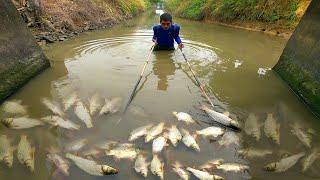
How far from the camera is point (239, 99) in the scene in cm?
816

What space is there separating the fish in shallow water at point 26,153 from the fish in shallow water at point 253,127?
3824mm

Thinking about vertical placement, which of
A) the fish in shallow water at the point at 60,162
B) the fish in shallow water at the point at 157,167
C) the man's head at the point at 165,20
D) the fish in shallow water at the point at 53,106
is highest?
the man's head at the point at 165,20

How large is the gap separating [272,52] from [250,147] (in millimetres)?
8407

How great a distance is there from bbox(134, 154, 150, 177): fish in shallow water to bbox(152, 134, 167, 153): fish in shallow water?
309 millimetres

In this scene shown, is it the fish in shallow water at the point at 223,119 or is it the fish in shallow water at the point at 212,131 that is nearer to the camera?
the fish in shallow water at the point at 212,131

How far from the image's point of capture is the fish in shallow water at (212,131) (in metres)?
6.30

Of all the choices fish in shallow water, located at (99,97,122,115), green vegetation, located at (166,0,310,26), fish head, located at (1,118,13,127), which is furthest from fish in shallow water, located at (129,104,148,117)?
green vegetation, located at (166,0,310,26)

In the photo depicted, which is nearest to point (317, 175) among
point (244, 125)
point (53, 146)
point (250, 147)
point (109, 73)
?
point (250, 147)

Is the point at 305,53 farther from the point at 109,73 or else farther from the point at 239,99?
the point at 109,73

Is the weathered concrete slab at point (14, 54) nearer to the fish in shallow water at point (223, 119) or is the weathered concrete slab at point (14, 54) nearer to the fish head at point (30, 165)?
the fish head at point (30, 165)

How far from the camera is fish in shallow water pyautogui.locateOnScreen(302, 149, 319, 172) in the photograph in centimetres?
548

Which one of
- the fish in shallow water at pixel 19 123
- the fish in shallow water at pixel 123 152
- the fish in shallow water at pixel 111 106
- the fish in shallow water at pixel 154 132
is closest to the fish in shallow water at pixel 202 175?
the fish in shallow water at pixel 123 152

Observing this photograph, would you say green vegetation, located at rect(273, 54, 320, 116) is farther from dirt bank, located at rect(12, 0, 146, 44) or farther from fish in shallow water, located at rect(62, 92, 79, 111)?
dirt bank, located at rect(12, 0, 146, 44)

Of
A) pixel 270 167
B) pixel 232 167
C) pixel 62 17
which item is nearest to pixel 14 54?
pixel 232 167
